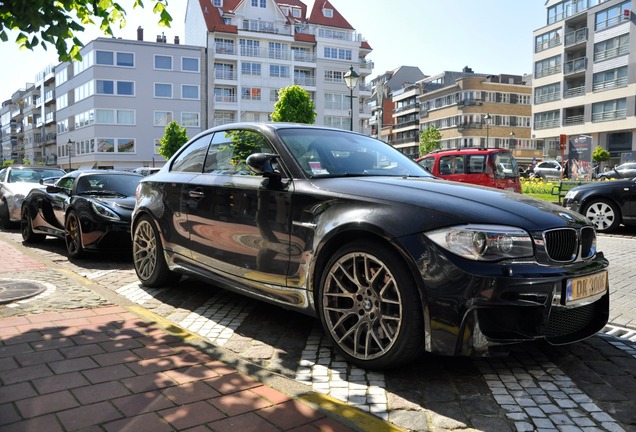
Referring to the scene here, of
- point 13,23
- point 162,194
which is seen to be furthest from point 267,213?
point 13,23

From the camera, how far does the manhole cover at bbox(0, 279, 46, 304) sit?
17.1 ft

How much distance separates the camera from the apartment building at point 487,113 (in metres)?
79.1

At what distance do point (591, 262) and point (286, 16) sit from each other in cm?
6943

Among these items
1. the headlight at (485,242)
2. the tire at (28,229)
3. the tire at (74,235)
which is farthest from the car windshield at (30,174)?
the headlight at (485,242)

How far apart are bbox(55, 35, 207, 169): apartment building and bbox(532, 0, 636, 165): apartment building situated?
38115 mm

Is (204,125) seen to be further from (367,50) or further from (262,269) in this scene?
(262,269)

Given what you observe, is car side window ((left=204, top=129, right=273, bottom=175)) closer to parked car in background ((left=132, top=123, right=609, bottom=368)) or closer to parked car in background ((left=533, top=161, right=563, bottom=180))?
parked car in background ((left=132, top=123, right=609, bottom=368))

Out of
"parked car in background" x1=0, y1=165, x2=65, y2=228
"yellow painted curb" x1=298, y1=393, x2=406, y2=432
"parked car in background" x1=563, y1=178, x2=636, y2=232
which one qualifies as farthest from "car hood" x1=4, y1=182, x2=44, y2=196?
"parked car in background" x1=563, y1=178, x2=636, y2=232

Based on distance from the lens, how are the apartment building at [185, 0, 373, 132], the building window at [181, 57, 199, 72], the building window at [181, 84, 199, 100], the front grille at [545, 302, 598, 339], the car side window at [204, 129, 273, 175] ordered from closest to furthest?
the front grille at [545, 302, 598, 339] → the car side window at [204, 129, 273, 175] → the building window at [181, 57, 199, 72] → the building window at [181, 84, 199, 100] → the apartment building at [185, 0, 373, 132]

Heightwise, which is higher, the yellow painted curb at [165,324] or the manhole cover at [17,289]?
the manhole cover at [17,289]

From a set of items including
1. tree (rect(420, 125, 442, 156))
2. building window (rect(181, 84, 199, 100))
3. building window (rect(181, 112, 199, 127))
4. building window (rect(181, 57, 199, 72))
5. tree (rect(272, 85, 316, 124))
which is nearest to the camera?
tree (rect(272, 85, 316, 124))

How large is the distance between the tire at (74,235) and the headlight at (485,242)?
6.16m

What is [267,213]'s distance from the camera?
4.05 metres

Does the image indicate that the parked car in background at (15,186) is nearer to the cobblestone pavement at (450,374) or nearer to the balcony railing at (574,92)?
the cobblestone pavement at (450,374)
